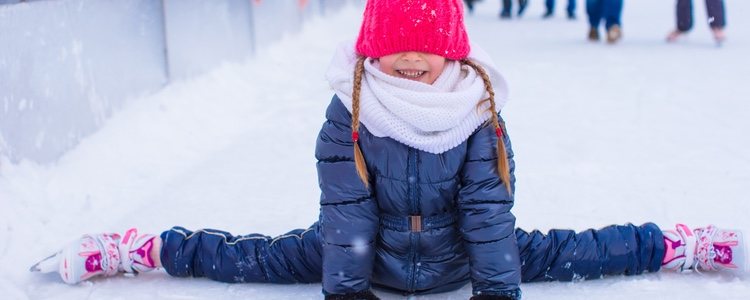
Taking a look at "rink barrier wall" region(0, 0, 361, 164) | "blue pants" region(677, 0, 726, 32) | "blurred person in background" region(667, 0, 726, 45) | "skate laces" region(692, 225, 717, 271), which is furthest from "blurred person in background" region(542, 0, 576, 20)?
"skate laces" region(692, 225, 717, 271)

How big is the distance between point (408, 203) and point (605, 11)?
22.0 feet

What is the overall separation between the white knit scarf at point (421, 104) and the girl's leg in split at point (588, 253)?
0.44m

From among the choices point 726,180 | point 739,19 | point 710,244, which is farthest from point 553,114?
point 739,19

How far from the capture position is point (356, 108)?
1955 millimetres

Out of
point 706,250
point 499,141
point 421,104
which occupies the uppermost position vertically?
point 421,104

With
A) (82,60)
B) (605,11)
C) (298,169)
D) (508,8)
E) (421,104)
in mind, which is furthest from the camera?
(508,8)

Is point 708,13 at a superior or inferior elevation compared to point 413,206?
superior

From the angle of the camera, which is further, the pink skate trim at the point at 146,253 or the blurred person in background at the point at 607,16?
the blurred person in background at the point at 607,16

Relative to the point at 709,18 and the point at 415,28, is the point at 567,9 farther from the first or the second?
the point at 415,28

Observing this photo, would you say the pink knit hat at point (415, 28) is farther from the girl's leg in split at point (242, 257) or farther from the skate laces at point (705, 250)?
the skate laces at point (705, 250)

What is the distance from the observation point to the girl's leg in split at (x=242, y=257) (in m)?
2.30

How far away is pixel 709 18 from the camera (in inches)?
299

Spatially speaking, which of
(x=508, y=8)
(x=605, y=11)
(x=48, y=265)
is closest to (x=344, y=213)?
(x=48, y=265)

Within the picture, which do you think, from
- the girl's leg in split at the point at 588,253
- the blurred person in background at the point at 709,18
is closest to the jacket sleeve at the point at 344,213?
the girl's leg in split at the point at 588,253
